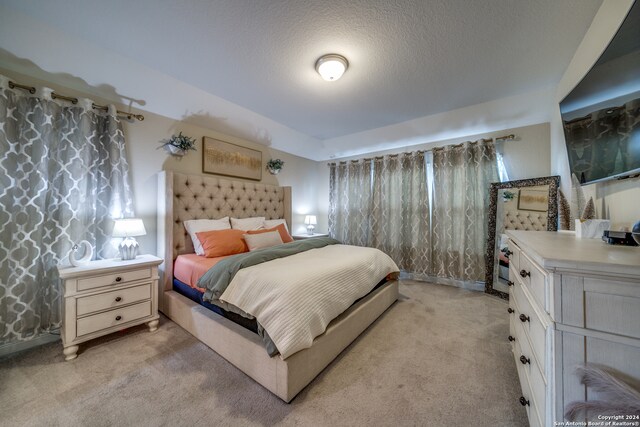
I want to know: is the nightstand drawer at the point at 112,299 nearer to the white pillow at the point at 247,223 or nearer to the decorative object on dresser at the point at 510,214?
the white pillow at the point at 247,223

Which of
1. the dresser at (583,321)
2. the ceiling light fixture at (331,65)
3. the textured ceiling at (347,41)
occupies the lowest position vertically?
the dresser at (583,321)

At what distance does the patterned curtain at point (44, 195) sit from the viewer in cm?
166

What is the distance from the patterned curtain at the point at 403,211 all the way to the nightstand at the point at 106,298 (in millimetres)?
3203

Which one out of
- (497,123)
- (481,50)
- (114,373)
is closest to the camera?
(114,373)

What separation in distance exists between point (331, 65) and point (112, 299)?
9.22 ft

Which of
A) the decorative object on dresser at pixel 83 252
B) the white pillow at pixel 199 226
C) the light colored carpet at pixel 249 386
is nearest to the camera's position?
the light colored carpet at pixel 249 386

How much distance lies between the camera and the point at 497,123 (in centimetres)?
303

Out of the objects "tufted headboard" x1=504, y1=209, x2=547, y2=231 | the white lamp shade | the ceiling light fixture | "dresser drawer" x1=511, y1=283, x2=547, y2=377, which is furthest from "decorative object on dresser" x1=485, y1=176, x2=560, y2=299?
the white lamp shade

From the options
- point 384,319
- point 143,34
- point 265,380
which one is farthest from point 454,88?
point 265,380

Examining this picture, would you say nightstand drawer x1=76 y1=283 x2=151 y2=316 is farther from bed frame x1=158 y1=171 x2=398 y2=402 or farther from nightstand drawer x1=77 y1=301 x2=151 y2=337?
bed frame x1=158 y1=171 x2=398 y2=402

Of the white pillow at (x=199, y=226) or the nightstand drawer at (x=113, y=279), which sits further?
the white pillow at (x=199, y=226)

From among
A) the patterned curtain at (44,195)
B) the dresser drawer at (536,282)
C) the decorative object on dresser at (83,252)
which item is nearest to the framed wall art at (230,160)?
the patterned curtain at (44,195)

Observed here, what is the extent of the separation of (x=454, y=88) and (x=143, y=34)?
320 centimetres

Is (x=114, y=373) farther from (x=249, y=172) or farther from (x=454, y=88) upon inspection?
(x=454, y=88)
